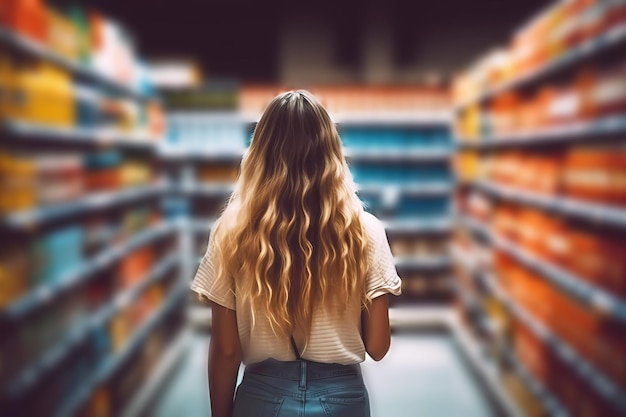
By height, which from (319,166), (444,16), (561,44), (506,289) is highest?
(444,16)

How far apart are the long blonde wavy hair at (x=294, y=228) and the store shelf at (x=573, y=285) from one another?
153 centimetres

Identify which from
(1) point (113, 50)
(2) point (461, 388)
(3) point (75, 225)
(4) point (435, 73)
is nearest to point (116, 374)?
(3) point (75, 225)

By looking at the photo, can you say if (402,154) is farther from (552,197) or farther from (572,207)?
(572,207)

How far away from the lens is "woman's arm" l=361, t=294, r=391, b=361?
1680 mm

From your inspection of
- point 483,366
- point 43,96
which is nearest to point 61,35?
point 43,96

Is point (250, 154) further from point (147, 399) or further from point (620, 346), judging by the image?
point (147, 399)

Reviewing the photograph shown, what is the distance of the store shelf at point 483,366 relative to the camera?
14.6 ft

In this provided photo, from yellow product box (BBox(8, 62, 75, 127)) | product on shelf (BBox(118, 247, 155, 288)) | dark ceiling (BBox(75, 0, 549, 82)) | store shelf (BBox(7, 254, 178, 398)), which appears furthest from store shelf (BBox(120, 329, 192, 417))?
dark ceiling (BBox(75, 0, 549, 82))

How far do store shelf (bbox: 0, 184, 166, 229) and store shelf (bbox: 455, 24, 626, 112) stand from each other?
2.59 metres

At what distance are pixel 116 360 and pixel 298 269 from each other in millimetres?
3044

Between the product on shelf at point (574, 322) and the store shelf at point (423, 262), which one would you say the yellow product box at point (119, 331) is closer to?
the product on shelf at point (574, 322)

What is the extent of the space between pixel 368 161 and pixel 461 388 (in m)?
2.87

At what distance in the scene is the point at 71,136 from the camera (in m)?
3.58

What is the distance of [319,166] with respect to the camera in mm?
1628
